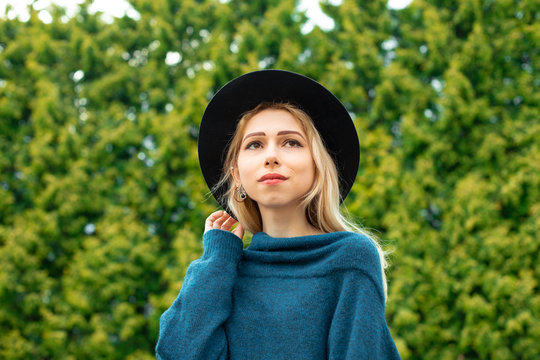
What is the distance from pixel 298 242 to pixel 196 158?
470 cm

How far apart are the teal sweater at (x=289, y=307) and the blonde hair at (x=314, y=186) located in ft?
0.58

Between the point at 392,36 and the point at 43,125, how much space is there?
4940 millimetres

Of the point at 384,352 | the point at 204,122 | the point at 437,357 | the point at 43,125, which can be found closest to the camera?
the point at 384,352

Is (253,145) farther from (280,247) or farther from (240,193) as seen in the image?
(280,247)

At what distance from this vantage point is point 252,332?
152 centimetres

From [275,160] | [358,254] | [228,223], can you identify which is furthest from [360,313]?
[228,223]

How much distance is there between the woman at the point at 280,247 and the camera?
147 cm

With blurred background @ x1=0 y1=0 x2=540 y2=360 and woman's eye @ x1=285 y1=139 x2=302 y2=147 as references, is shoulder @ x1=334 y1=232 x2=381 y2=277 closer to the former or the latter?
woman's eye @ x1=285 y1=139 x2=302 y2=147

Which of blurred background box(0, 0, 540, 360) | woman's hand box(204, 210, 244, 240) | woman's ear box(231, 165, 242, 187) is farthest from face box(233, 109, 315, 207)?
blurred background box(0, 0, 540, 360)

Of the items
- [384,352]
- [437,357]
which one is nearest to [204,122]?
[384,352]

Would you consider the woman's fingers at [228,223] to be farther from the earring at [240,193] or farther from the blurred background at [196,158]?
the blurred background at [196,158]

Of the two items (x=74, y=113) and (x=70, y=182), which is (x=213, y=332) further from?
(x=74, y=113)

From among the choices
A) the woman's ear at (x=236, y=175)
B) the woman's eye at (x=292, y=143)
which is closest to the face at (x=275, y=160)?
the woman's eye at (x=292, y=143)

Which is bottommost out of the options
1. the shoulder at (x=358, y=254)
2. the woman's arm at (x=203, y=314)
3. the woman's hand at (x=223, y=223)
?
the woman's arm at (x=203, y=314)
